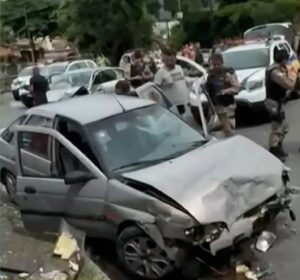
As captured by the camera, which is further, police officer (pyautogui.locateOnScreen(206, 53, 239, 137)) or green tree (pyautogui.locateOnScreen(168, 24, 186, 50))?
green tree (pyautogui.locateOnScreen(168, 24, 186, 50))

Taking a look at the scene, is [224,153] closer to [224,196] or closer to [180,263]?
[224,196]

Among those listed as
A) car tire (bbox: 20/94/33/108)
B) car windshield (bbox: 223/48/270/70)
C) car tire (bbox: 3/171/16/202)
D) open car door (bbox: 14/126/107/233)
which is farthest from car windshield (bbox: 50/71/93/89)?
open car door (bbox: 14/126/107/233)

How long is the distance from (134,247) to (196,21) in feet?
173

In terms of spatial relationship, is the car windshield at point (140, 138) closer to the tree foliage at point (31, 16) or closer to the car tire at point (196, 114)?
the car tire at point (196, 114)

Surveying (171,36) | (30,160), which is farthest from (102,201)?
(171,36)

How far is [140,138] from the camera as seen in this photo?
24.2 ft

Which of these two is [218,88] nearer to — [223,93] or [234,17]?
[223,93]

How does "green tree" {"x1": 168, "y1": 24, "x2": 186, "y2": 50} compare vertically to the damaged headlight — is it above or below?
below

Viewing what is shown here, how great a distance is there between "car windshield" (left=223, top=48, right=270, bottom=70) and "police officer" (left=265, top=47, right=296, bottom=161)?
6.42m

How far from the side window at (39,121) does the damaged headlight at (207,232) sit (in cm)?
241

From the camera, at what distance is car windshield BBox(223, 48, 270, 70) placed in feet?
59.5

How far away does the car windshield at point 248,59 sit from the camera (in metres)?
18.1

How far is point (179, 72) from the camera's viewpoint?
12.6 metres

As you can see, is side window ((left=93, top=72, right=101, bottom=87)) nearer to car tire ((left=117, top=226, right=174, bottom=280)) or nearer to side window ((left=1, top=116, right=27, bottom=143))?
side window ((left=1, top=116, right=27, bottom=143))
